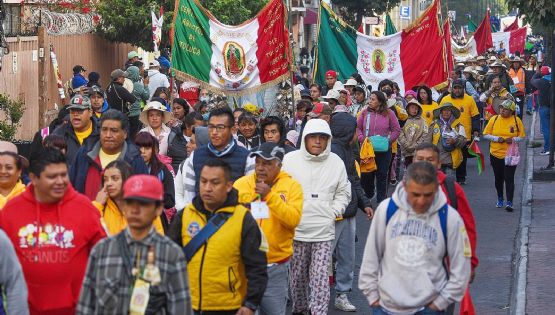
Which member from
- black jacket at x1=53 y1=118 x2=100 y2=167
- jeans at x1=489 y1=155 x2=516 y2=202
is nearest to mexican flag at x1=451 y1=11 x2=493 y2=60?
jeans at x1=489 y1=155 x2=516 y2=202

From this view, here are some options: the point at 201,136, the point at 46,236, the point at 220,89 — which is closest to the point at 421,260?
the point at 46,236

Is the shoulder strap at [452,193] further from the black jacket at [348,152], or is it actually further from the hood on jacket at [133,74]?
the hood on jacket at [133,74]

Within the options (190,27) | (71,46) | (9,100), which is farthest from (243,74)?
(71,46)

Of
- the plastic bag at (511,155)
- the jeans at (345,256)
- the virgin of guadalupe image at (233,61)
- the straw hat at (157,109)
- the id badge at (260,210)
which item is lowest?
the jeans at (345,256)

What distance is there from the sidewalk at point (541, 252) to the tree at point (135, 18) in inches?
476

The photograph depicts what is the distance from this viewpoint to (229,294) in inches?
281

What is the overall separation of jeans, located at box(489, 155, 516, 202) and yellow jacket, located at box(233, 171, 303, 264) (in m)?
8.88

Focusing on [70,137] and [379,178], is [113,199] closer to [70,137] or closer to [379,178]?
[70,137]

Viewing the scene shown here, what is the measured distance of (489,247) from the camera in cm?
1474

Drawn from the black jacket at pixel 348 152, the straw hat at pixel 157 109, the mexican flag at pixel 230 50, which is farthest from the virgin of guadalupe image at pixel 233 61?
the black jacket at pixel 348 152

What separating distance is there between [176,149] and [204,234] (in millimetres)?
5886

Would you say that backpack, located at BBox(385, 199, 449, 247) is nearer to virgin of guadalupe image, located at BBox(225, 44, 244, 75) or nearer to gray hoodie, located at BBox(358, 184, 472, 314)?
gray hoodie, located at BBox(358, 184, 472, 314)

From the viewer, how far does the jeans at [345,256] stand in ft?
36.7

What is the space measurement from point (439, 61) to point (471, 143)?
1.92 m
